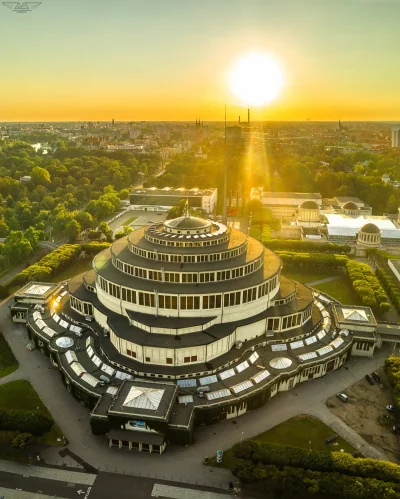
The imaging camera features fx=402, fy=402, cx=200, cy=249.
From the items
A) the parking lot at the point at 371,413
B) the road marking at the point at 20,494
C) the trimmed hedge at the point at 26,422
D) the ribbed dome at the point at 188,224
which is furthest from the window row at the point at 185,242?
the road marking at the point at 20,494

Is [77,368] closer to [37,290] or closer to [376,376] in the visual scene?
[37,290]

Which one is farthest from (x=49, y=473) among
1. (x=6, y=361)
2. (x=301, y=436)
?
(x=301, y=436)

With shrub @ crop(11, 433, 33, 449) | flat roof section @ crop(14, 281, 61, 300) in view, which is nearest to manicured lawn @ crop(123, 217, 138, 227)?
flat roof section @ crop(14, 281, 61, 300)

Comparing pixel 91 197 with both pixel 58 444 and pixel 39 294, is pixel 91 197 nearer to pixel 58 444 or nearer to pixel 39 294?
pixel 39 294

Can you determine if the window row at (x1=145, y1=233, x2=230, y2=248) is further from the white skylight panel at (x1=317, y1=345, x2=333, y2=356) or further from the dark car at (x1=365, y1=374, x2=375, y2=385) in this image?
the dark car at (x1=365, y1=374, x2=375, y2=385)

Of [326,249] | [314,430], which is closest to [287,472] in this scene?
[314,430]
